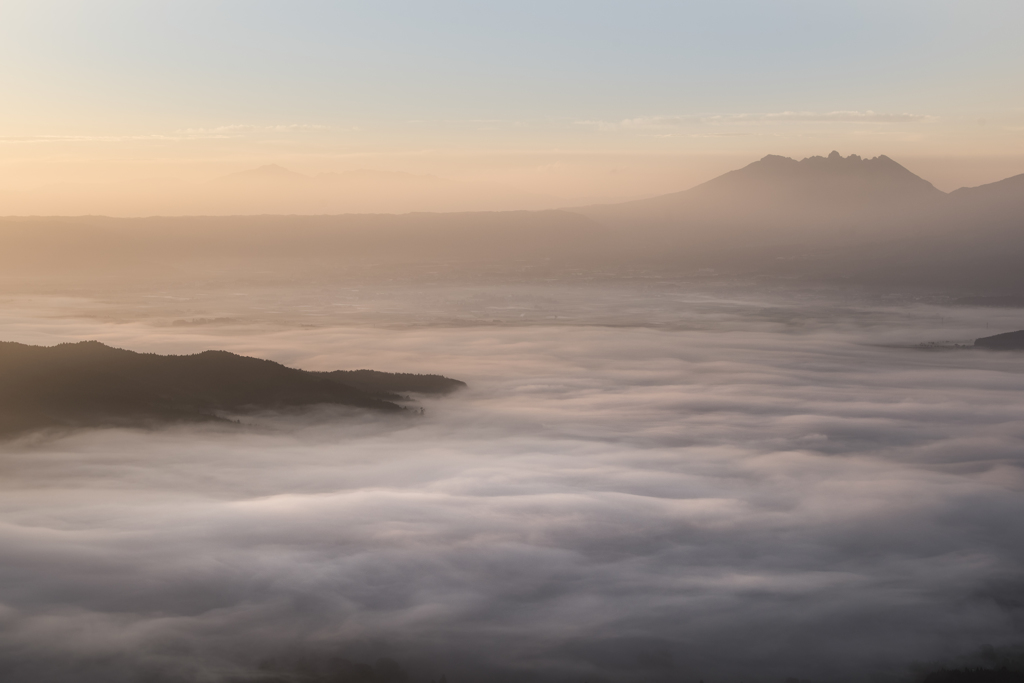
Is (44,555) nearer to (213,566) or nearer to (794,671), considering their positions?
(213,566)

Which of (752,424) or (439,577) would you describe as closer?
(439,577)

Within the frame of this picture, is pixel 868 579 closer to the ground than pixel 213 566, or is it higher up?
closer to the ground

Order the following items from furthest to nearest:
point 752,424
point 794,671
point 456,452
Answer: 1. point 752,424
2. point 456,452
3. point 794,671

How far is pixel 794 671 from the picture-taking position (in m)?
50.5

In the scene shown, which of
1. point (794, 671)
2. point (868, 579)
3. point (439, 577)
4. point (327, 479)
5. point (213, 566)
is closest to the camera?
point (794, 671)

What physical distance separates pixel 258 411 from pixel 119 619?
244 feet

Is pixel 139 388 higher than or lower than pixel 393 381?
higher

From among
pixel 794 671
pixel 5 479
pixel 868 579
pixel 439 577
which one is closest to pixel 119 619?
pixel 439 577

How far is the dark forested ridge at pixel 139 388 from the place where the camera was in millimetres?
108438

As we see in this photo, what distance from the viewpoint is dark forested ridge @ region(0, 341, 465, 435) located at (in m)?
108

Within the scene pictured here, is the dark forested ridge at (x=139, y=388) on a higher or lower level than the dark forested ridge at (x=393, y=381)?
higher

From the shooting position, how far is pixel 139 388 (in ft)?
389

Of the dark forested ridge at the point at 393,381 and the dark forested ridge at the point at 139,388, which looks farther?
the dark forested ridge at the point at 393,381

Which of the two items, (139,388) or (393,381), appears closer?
(139,388)
